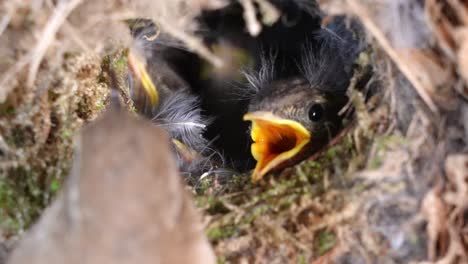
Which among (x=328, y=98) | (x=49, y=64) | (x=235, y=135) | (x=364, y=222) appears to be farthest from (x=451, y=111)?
(x=235, y=135)

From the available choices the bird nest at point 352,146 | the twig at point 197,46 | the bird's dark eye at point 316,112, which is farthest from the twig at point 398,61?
the bird's dark eye at point 316,112

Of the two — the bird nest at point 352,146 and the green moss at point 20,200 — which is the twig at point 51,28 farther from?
the green moss at point 20,200

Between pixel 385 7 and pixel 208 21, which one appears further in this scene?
pixel 208 21

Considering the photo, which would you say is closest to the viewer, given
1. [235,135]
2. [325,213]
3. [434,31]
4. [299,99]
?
[434,31]

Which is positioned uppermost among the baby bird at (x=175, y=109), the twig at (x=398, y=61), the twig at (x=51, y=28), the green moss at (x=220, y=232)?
the twig at (x=51, y=28)

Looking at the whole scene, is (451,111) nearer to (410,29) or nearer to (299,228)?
(410,29)

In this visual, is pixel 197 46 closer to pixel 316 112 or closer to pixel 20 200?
pixel 20 200

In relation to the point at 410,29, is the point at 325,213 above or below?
below

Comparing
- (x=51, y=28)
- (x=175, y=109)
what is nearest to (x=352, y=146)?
(x=51, y=28)
